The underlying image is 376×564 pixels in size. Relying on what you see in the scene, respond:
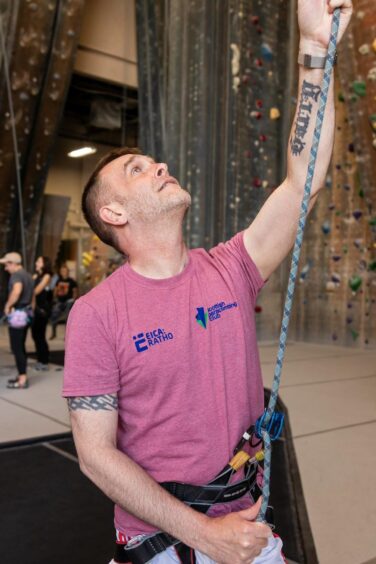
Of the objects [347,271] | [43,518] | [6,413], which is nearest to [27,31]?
[347,271]

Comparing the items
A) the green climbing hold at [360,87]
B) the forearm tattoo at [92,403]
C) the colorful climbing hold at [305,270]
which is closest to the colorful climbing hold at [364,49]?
the green climbing hold at [360,87]

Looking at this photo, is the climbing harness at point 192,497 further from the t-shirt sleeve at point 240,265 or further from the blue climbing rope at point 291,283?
the t-shirt sleeve at point 240,265

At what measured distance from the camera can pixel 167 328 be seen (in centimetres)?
119

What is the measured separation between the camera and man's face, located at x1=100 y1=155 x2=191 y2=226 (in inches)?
50.5

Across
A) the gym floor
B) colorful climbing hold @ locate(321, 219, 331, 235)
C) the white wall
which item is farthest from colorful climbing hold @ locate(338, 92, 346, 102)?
the white wall

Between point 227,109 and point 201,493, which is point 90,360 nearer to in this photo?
point 201,493

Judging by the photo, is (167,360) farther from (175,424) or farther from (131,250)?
(131,250)

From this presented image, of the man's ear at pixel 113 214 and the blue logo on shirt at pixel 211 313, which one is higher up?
the man's ear at pixel 113 214

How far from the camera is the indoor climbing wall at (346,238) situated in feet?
25.1

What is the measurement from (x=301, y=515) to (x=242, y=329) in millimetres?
1713

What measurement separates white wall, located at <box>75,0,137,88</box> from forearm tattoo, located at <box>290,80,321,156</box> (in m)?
10.7

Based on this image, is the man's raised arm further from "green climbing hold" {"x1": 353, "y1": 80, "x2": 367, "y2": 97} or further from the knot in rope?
"green climbing hold" {"x1": 353, "y1": 80, "x2": 367, "y2": 97}

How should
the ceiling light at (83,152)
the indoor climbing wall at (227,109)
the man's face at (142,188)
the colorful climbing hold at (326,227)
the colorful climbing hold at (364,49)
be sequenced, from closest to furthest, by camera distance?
the man's face at (142,188) → the colorful climbing hold at (364,49) → the indoor climbing wall at (227,109) → the colorful climbing hold at (326,227) → the ceiling light at (83,152)

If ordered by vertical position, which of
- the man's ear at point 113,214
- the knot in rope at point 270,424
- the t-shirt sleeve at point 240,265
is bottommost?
the knot in rope at point 270,424
